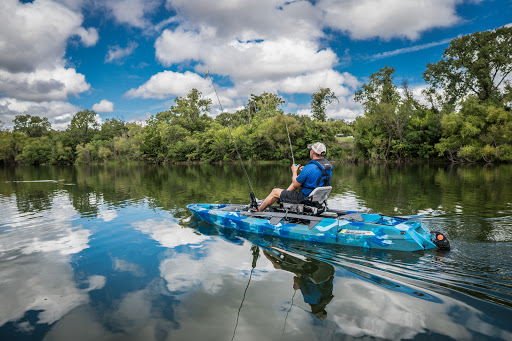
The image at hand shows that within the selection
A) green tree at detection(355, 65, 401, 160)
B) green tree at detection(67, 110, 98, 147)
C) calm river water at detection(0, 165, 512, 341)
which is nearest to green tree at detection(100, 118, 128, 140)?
green tree at detection(67, 110, 98, 147)

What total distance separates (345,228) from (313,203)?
3.39ft

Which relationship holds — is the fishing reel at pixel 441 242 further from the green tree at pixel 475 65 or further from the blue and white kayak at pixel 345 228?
the green tree at pixel 475 65

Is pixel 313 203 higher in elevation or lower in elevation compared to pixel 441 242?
higher

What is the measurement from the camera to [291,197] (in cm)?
759

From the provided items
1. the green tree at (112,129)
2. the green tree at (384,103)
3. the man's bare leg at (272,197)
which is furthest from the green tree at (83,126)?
the man's bare leg at (272,197)

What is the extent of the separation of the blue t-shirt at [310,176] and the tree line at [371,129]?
13.5 metres

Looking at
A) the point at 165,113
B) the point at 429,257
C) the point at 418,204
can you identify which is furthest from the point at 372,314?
the point at 165,113

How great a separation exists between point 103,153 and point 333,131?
60344mm

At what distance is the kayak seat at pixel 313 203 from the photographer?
7.05 m

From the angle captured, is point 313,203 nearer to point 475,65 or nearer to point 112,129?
point 475,65

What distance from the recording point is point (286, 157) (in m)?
55.5

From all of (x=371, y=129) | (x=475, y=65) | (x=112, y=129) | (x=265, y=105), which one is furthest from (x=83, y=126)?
(x=475, y=65)

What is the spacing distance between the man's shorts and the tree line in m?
13.3

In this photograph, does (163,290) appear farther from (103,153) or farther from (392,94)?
(103,153)
